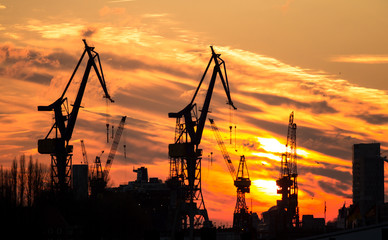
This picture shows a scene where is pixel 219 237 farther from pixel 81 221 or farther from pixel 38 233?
pixel 38 233

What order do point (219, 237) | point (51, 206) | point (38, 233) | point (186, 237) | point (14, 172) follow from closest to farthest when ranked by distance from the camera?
1. point (38, 233)
2. point (14, 172)
3. point (51, 206)
4. point (219, 237)
5. point (186, 237)

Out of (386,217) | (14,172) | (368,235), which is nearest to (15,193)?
(14,172)

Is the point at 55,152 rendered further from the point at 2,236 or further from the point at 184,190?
the point at 2,236

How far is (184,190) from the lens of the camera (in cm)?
19700

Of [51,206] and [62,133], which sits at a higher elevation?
[62,133]

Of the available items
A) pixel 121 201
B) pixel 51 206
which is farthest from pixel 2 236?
pixel 121 201

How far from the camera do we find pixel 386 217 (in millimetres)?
120062

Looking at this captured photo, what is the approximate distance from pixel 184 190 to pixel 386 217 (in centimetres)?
8115

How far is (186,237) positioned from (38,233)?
68033mm

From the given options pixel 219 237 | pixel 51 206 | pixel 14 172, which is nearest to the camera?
pixel 14 172

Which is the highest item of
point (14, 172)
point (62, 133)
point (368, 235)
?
point (62, 133)

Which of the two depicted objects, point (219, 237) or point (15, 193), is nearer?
point (15, 193)

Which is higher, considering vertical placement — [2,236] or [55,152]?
[55,152]

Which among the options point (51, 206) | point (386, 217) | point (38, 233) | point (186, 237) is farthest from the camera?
point (186, 237)
